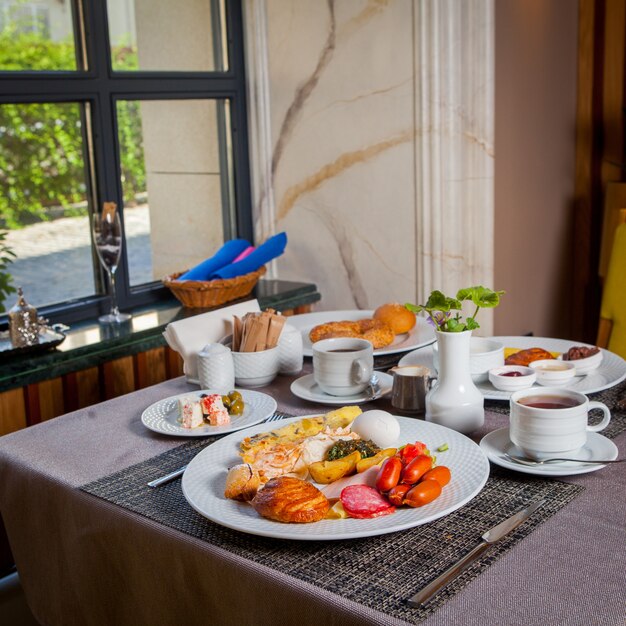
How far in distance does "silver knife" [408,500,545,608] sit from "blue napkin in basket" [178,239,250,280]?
1618 millimetres

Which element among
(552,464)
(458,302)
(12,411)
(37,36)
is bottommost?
(12,411)

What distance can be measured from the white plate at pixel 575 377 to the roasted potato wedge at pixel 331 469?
41cm

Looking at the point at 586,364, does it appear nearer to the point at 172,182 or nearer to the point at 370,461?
the point at 370,461

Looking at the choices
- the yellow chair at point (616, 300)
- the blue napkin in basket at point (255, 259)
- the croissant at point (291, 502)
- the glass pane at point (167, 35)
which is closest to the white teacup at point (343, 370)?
the croissant at point (291, 502)

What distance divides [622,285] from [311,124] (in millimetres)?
1143

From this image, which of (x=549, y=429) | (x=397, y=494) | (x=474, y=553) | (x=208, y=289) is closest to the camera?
(x=474, y=553)

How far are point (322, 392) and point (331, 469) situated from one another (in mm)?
423

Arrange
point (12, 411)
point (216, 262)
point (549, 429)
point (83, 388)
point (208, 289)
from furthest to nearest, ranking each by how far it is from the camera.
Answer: point (216, 262)
point (208, 289)
point (83, 388)
point (12, 411)
point (549, 429)

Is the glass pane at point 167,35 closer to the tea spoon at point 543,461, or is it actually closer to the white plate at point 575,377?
the white plate at point 575,377

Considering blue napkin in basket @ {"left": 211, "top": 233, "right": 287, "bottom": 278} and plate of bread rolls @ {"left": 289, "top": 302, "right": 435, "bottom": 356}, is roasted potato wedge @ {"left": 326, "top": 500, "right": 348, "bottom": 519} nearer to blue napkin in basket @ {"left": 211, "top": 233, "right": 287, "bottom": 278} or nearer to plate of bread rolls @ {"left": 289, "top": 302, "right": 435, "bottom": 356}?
plate of bread rolls @ {"left": 289, "top": 302, "right": 435, "bottom": 356}

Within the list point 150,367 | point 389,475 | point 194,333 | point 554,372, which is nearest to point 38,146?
point 150,367

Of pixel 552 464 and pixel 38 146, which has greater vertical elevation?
pixel 38 146

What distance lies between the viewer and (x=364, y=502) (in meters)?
1.09

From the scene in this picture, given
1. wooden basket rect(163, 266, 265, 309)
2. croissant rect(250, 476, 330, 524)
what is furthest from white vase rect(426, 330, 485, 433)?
wooden basket rect(163, 266, 265, 309)
